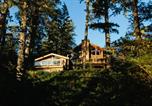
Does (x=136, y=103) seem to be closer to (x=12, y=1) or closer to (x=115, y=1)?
(x=12, y=1)

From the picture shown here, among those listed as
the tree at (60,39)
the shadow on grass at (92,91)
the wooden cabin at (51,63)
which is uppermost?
the tree at (60,39)

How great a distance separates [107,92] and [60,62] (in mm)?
21491

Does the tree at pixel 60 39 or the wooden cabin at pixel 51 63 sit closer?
the wooden cabin at pixel 51 63

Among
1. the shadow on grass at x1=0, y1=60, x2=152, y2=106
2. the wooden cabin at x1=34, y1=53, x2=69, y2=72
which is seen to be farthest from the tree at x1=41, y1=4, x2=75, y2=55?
the shadow on grass at x1=0, y1=60, x2=152, y2=106

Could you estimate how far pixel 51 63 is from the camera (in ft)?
160

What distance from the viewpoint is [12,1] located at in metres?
21.9

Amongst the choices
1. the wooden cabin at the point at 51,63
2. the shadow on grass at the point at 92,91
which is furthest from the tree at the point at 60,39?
the shadow on grass at the point at 92,91

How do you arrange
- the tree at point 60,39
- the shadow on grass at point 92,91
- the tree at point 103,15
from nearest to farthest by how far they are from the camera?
1. the shadow on grass at point 92,91
2. the tree at point 103,15
3. the tree at point 60,39

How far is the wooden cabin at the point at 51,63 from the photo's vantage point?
Answer: 4731cm

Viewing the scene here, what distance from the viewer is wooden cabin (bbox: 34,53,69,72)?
155ft

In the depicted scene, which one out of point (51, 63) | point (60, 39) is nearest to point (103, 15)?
point (51, 63)

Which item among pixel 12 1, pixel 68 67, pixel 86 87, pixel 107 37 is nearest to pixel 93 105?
pixel 86 87

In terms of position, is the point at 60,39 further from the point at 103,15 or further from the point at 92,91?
the point at 92,91

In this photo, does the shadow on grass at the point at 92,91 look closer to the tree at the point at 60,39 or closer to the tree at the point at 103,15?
the tree at the point at 103,15
